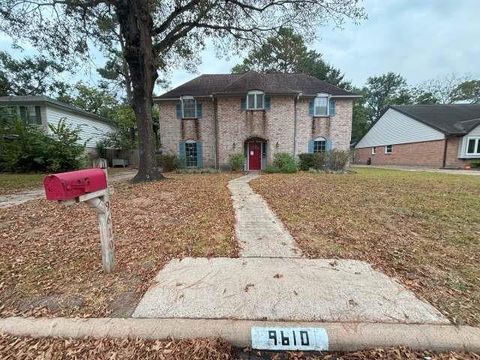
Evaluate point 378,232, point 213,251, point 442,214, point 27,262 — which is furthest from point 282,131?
point 27,262

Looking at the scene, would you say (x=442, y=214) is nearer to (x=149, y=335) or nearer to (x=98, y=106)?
(x=149, y=335)

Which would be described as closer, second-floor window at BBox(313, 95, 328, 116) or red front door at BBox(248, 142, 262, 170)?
second-floor window at BBox(313, 95, 328, 116)

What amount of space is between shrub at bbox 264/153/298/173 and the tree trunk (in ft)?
23.1

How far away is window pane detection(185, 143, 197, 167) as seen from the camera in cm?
1653

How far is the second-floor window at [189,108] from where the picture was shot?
16.1m

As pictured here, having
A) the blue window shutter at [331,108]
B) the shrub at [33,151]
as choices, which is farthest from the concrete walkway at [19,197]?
the blue window shutter at [331,108]

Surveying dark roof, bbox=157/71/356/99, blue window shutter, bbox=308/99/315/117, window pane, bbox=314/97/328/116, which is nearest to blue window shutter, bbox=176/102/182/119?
dark roof, bbox=157/71/356/99

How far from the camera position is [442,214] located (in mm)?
5164

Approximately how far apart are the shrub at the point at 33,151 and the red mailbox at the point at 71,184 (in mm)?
14748

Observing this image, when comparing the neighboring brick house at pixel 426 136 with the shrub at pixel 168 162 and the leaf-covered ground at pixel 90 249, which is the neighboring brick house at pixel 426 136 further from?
the leaf-covered ground at pixel 90 249

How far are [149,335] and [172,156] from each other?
15.0 metres

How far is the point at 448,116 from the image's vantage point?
20.8m

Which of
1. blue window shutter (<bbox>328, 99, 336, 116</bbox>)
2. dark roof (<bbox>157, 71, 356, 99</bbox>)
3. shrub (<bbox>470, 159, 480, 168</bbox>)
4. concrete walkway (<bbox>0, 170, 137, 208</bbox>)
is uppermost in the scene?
dark roof (<bbox>157, 71, 356, 99</bbox>)

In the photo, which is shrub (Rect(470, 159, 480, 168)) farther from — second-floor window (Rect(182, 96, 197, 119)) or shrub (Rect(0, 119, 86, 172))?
shrub (Rect(0, 119, 86, 172))
